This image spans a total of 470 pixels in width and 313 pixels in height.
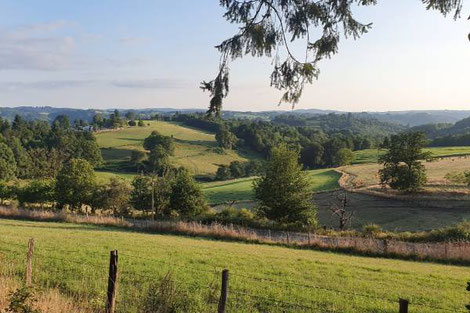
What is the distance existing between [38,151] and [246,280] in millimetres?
114235

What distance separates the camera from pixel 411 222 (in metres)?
46.6

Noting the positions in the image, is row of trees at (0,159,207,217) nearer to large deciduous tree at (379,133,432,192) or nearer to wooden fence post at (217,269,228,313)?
large deciduous tree at (379,133,432,192)

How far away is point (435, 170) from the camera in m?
76.1

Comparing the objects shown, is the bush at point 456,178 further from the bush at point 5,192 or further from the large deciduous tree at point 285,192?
the bush at point 5,192

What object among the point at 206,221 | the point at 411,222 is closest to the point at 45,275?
the point at 206,221

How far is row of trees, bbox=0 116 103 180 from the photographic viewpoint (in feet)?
331

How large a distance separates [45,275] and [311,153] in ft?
400

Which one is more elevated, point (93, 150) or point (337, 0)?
point (337, 0)

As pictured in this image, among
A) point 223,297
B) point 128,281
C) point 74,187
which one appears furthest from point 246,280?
point 74,187

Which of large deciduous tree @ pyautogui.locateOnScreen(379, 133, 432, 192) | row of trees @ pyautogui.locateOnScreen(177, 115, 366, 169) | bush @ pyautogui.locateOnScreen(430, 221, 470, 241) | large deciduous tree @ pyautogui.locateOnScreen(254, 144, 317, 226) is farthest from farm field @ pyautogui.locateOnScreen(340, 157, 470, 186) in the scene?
bush @ pyautogui.locateOnScreen(430, 221, 470, 241)

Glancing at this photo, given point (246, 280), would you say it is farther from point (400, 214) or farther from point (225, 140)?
point (225, 140)

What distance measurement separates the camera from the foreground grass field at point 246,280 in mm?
10461

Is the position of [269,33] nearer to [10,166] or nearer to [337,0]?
[337,0]

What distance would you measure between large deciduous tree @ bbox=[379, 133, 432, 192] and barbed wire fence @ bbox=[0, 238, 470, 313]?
42462 millimetres
